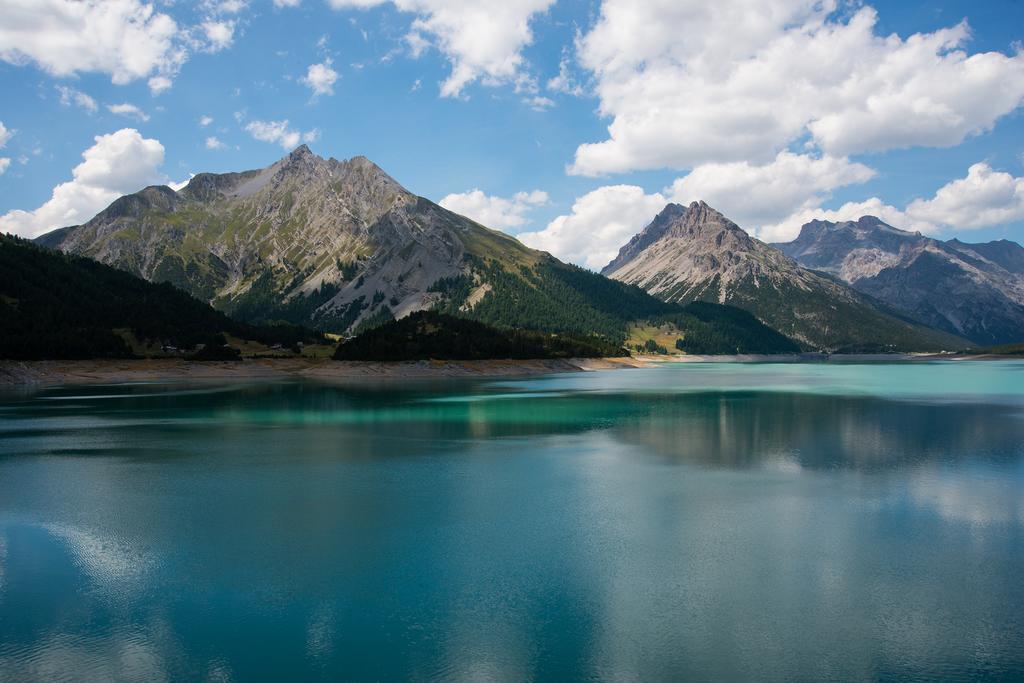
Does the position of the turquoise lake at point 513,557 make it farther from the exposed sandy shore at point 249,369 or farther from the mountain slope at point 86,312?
the mountain slope at point 86,312

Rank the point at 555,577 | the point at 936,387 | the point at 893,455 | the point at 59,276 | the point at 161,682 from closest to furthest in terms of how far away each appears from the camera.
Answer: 1. the point at 161,682
2. the point at 555,577
3. the point at 893,455
4. the point at 936,387
5. the point at 59,276

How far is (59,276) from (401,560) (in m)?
170

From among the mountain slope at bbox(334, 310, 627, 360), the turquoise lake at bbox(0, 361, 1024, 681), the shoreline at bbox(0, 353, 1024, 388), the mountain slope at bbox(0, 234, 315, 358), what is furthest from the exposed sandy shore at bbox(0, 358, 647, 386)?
the turquoise lake at bbox(0, 361, 1024, 681)

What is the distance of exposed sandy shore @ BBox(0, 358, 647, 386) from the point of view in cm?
11294

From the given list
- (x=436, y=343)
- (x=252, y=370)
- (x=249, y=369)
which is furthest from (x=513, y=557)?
(x=249, y=369)

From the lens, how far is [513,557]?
23.9 m

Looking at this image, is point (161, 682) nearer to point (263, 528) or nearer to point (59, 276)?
point (263, 528)

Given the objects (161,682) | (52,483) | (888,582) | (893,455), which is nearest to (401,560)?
(161,682)

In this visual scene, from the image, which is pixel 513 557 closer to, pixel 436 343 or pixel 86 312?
pixel 436 343

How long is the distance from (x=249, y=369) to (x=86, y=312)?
37.0 m

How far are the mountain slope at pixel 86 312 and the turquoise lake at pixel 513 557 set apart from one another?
73.4 metres

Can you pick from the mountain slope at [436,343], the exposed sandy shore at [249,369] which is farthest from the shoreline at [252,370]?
the mountain slope at [436,343]

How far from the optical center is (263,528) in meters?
27.7

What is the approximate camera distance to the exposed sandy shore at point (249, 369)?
11294 centimetres
